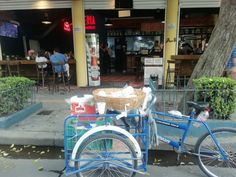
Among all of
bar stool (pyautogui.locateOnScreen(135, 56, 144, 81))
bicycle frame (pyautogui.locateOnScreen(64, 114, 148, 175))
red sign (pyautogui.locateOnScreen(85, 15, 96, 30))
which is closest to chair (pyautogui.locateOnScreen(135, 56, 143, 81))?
bar stool (pyautogui.locateOnScreen(135, 56, 144, 81))

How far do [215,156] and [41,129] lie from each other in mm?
3342

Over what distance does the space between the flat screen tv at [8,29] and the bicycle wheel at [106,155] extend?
1036 centimetres

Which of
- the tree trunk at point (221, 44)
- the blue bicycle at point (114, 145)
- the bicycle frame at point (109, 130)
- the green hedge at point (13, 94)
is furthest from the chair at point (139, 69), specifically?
the bicycle frame at point (109, 130)

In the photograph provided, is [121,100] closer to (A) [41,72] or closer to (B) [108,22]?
(A) [41,72]

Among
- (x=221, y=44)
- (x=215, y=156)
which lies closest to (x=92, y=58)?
(x=221, y=44)

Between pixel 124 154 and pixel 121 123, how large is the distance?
46 centimetres

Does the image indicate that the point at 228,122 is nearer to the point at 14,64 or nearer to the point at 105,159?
the point at 105,159

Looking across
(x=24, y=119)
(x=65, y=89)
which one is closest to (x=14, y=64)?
(x=65, y=89)

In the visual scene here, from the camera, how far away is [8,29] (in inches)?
499

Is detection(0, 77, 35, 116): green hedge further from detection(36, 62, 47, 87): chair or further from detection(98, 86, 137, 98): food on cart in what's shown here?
detection(36, 62, 47, 87): chair

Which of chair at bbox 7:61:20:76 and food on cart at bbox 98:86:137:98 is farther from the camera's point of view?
chair at bbox 7:61:20:76

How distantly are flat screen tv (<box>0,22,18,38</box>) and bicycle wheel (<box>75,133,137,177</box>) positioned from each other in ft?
34.0

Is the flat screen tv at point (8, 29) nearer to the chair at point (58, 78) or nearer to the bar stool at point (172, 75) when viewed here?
the chair at point (58, 78)

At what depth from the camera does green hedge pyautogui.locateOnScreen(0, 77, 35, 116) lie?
17.2 feet
